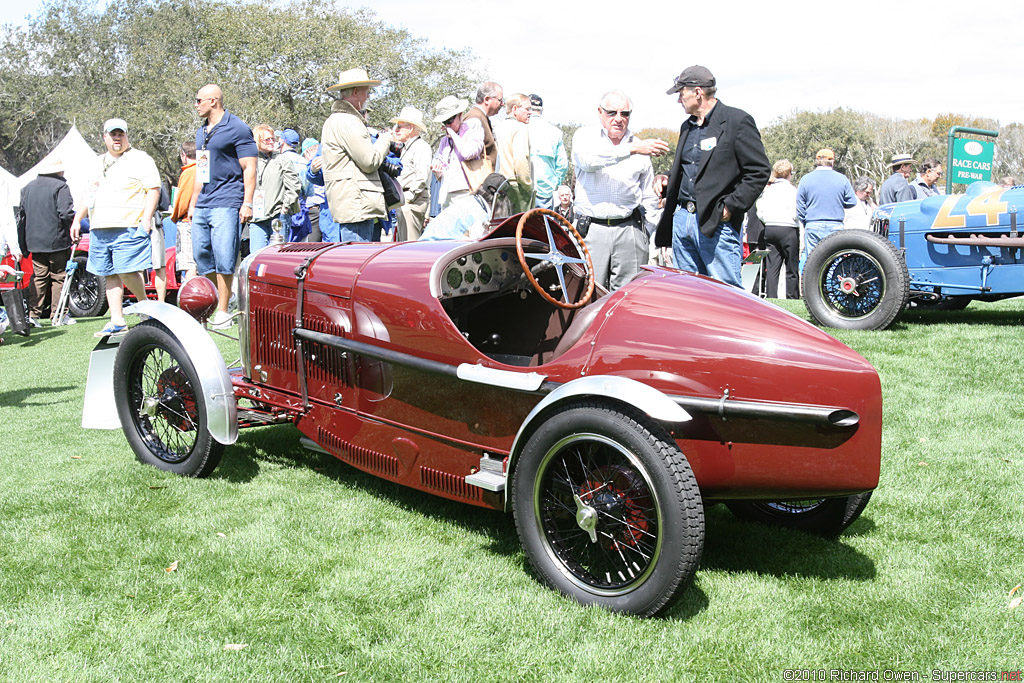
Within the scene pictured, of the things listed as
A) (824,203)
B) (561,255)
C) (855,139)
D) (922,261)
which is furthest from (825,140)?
(561,255)

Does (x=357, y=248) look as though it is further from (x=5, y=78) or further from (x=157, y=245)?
(x=5, y=78)

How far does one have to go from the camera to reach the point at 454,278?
3.72 metres

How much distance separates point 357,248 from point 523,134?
3.49 metres

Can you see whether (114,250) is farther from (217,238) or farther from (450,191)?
(450,191)

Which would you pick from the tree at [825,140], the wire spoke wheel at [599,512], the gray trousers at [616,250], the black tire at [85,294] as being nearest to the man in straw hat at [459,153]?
the gray trousers at [616,250]

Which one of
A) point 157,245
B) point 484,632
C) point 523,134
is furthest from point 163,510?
point 157,245

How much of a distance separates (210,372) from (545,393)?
1.83 metres

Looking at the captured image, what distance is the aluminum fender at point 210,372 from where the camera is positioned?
395cm

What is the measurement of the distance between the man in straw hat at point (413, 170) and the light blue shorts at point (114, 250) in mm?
2646

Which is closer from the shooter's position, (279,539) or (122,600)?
(122,600)

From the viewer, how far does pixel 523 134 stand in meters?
7.25

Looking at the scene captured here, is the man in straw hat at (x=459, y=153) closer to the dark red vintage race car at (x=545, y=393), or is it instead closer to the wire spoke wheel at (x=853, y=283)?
the dark red vintage race car at (x=545, y=393)

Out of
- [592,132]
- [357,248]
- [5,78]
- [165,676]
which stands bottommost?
[165,676]

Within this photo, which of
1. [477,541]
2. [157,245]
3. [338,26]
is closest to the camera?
[477,541]
